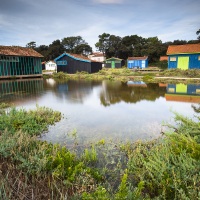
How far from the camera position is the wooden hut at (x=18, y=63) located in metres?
22.8

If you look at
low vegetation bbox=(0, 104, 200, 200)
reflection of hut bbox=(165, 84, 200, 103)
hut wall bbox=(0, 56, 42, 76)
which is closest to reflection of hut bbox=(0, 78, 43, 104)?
hut wall bbox=(0, 56, 42, 76)

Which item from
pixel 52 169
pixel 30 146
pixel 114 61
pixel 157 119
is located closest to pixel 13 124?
pixel 30 146

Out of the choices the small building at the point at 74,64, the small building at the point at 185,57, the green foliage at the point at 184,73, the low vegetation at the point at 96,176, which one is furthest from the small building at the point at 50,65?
the low vegetation at the point at 96,176

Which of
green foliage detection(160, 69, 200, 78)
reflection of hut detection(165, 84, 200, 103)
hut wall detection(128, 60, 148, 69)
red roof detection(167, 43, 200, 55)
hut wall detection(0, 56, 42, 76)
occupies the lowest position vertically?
reflection of hut detection(165, 84, 200, 103)

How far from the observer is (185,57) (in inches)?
1110

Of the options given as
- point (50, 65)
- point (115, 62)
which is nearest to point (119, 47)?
point (115, 62)

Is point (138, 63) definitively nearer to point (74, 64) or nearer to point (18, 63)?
point (74, 64)

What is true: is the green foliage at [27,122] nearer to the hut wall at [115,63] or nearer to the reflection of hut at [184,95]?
the reflection of hut at [184,95]

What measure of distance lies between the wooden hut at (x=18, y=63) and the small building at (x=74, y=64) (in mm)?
6066

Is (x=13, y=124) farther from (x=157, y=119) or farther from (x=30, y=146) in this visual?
(x=157, y=119)

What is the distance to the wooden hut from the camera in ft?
74.8

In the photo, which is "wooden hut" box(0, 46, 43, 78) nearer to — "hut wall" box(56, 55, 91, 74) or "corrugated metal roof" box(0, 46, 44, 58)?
"corrugated metal roof" box(0, 46, 44, 58)

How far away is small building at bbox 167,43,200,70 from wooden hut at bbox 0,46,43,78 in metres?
20.6

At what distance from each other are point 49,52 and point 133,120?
53597mm
